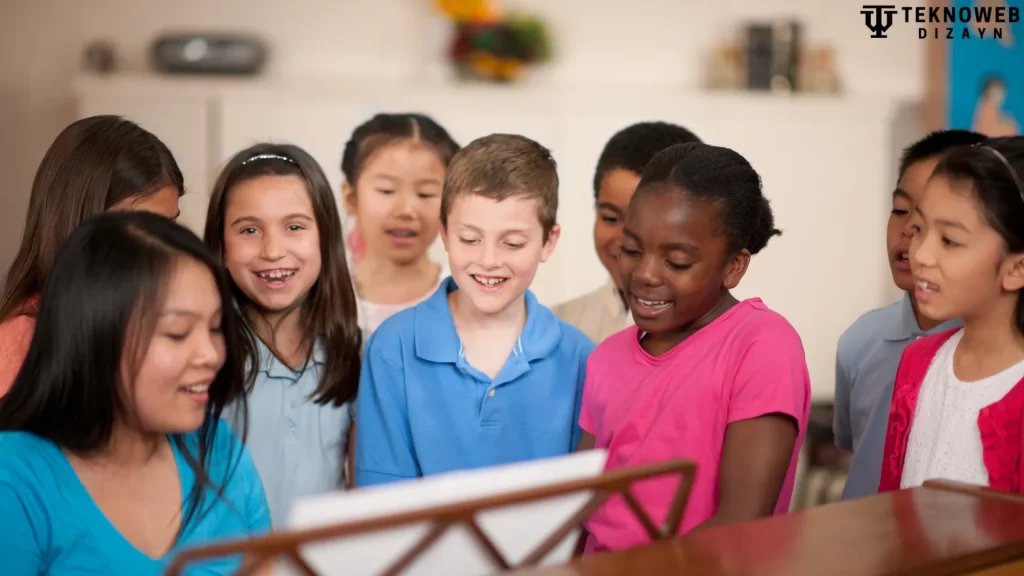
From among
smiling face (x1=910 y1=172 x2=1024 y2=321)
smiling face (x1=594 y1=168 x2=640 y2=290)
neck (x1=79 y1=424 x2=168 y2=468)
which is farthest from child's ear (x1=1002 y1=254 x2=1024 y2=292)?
neck (x1=79 y1=424 x2=168 y2=468)

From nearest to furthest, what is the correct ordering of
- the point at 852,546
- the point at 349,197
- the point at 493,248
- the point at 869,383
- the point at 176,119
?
the point at 852,546, the point at 493,248, the point at 869,383, the point at 349,197, the point at 176,119

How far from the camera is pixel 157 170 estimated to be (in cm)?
200

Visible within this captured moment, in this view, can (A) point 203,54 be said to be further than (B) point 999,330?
Yes

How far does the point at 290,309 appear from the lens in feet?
6.86

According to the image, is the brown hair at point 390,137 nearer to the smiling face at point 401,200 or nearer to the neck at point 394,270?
the smiling face at point 401,200

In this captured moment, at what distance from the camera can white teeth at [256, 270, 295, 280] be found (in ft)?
6.64

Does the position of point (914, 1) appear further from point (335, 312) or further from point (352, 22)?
point (335, 312)

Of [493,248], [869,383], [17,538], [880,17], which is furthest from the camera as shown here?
[880,17]

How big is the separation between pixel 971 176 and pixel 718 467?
1.97 feet

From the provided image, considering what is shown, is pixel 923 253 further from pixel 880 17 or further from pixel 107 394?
pixel 880 17

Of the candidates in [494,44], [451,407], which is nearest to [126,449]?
[451,407]

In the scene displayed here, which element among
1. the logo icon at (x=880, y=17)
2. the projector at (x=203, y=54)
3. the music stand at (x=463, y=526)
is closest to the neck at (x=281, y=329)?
the music stand at (x=463, y=526)

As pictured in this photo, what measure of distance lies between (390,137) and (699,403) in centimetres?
→ 127

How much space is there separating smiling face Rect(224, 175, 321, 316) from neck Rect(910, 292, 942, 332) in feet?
3.90
